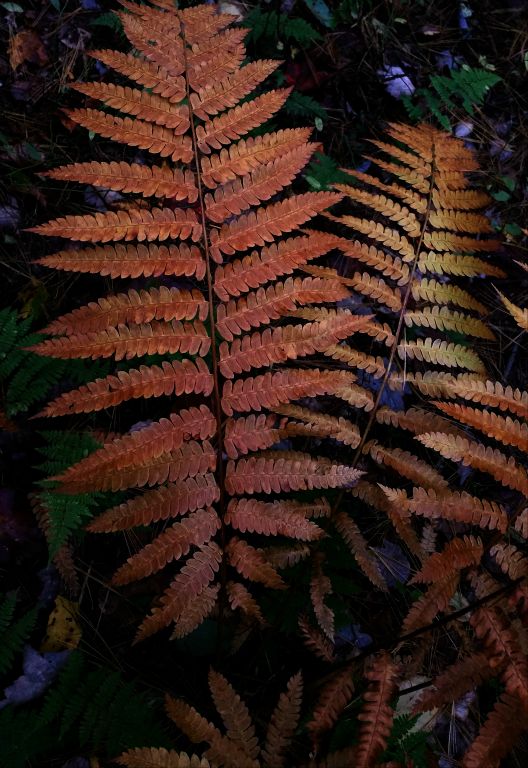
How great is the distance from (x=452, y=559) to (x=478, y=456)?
0.36 meters

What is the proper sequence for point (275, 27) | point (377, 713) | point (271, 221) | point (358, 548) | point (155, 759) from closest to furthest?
point (155, 759) < point (377, 713) < point (271, 221) < point (358, 548) < point (275, 27)

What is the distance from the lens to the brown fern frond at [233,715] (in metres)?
1.84

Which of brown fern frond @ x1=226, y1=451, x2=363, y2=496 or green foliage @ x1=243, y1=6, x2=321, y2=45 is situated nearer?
brown fern frond @ x1=226, y1=451, x2=363, y2=496

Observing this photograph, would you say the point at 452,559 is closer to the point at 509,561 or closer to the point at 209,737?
the point at 509,561

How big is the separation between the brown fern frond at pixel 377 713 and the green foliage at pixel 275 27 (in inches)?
125

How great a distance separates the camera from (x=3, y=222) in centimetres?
286

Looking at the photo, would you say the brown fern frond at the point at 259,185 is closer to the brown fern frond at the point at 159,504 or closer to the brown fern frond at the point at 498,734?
the brown fern frond at the point at 159,504

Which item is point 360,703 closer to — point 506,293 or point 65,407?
point 65,407

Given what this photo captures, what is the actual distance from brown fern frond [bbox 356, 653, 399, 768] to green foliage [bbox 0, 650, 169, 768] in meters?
0.74

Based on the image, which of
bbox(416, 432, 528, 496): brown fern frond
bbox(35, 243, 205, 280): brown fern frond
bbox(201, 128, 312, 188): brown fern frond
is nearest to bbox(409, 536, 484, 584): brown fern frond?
bbox(416, 432, 528, 496): brown fern frond

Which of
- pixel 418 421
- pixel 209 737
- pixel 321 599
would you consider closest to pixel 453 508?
pixel 418 421

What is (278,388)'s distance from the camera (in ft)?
6.51

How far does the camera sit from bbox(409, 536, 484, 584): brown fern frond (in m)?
1.82

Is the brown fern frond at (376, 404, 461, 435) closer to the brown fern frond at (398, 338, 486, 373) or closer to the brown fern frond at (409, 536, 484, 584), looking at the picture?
the brown fern frond at (398, 338, 486, 373)
